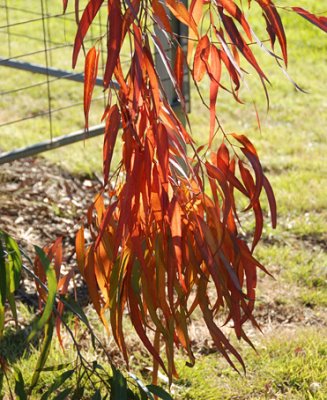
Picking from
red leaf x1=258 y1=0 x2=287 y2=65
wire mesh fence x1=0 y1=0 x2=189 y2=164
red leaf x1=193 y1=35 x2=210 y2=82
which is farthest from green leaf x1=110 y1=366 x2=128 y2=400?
wire mesh fence x1=0 y1=0 x2=189 y2=164

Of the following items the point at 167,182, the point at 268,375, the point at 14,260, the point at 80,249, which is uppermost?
the point at 167,182

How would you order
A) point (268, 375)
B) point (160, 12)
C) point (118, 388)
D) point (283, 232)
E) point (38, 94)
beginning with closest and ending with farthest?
point (160, 12) → point (118, 388) → point (268, 375) → point (283, 232) → point (38, 94)

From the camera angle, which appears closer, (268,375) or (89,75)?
(89,75)

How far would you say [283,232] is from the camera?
15.2 ft

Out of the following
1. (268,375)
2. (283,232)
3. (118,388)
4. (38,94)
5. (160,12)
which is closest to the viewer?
(160,12)

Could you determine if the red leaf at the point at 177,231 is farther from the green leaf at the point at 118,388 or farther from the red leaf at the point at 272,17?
the red leaf at the point at 272,17

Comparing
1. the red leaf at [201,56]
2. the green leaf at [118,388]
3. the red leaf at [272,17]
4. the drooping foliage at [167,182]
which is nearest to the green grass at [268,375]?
the drooping foliage at [167,182]

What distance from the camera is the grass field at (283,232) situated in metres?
3.37

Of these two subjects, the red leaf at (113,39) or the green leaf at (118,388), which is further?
the green leaf at (118,388)

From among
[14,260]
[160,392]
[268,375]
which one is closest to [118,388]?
[160,392]

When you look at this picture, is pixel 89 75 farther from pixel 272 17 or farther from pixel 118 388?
pixel 118 388

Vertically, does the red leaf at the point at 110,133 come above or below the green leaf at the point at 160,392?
above

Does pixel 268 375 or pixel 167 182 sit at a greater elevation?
pixel 167 182

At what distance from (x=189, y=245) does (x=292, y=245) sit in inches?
89.9
